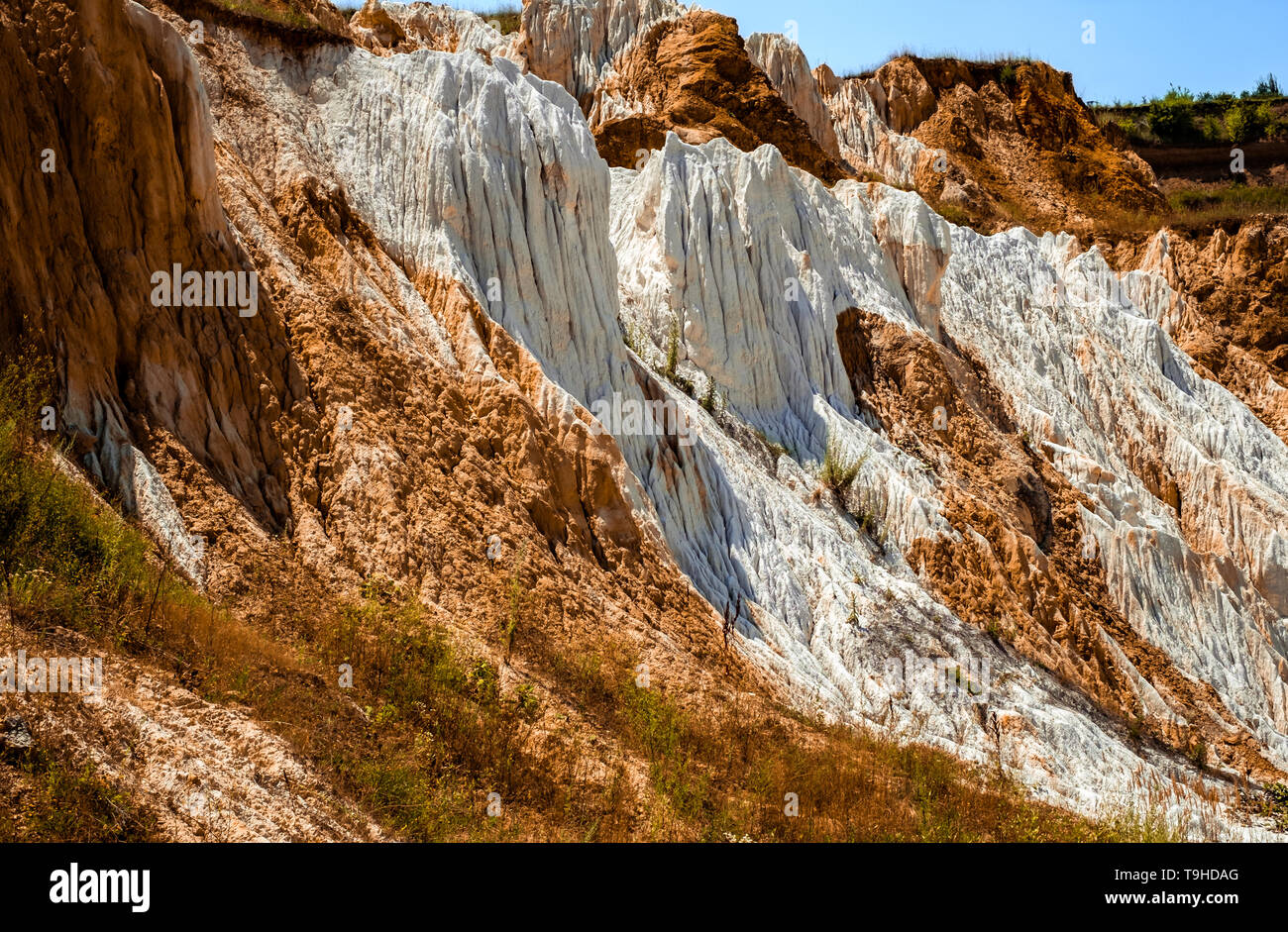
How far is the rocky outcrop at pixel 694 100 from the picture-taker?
2695cm

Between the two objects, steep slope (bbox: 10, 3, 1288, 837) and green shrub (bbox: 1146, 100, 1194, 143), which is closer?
steep slope (bbox: 10, 3, 1288, 837)

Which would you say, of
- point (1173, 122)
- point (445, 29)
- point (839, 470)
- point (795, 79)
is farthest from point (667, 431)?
point (1173, 122)

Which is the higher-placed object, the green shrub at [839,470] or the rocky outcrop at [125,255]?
the rocky outcrop at [125,255]

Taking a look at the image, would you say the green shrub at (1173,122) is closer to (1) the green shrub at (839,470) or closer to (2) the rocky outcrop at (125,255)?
(1) the green shrub at (839,470)

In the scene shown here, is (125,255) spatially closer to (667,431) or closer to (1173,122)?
(667,431)

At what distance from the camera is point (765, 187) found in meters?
22.0

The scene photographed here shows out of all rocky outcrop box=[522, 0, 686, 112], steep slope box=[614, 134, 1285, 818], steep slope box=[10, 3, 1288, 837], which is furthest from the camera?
rocky outcrop box=[522, 0, 686, 112]

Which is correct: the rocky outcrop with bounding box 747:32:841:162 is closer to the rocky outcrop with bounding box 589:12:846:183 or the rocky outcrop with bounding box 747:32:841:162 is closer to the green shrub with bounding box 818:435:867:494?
the rocky outcrop with bounding box 589:12:846:183

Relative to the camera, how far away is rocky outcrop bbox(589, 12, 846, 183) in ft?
88.4

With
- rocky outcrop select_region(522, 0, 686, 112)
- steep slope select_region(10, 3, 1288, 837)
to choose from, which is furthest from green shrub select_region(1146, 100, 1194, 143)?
rocky outcrop select_region(522, 0, 686, 112)

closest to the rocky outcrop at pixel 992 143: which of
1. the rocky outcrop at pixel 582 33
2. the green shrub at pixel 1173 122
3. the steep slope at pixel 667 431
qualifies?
the green shrub at pixel 1173 122
